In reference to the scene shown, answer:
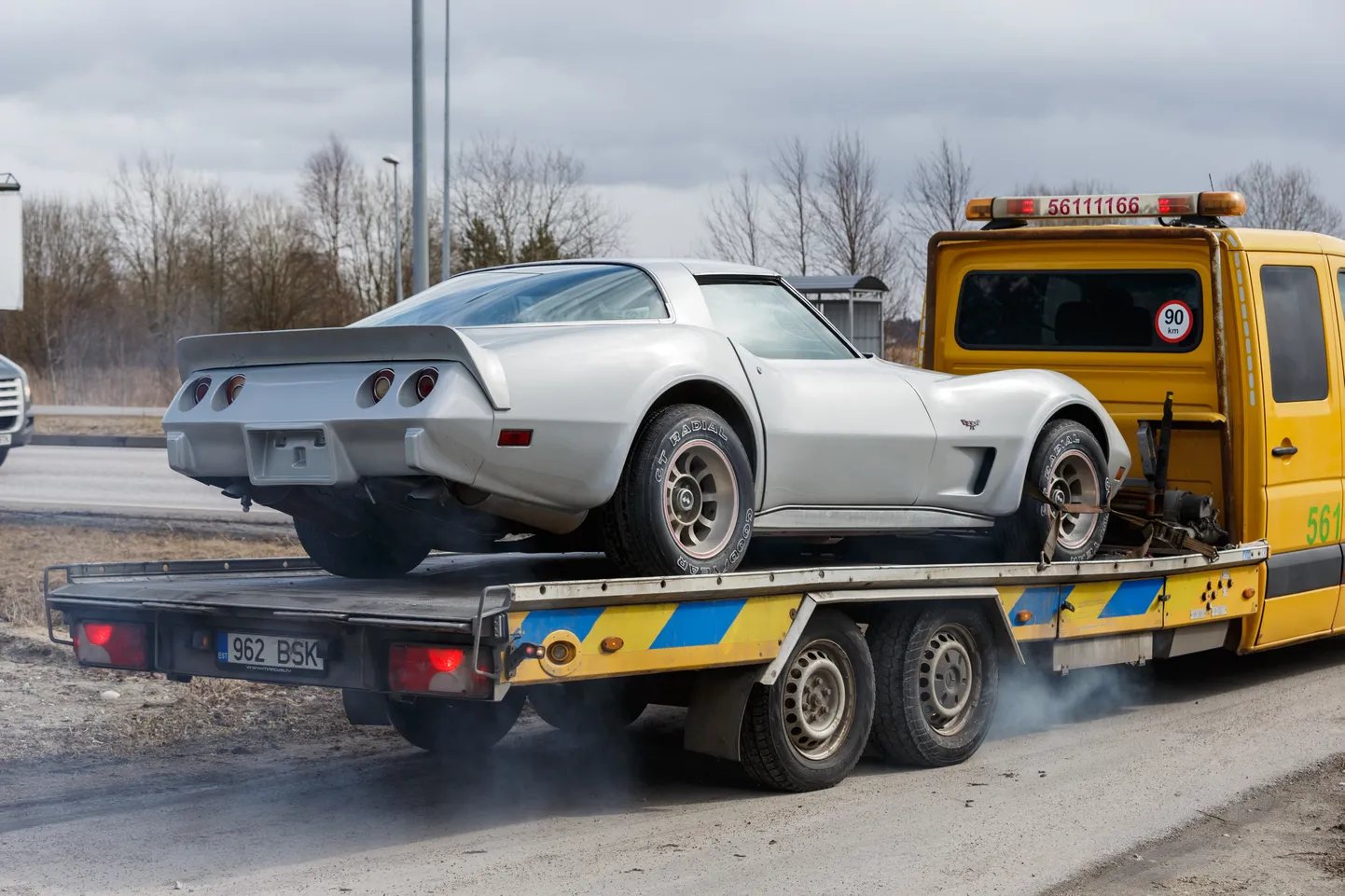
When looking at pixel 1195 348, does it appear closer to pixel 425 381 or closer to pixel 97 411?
pixel 425 381

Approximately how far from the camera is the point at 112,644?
5.32 m

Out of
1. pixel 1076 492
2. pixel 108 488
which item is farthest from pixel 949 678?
pixel 108 488

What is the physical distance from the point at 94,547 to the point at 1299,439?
8.74 metres

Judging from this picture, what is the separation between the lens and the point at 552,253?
3145cm

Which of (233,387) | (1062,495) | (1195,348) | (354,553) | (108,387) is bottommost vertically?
(354,553)

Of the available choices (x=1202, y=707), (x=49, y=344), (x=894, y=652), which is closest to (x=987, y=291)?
(x=1202, y=707)

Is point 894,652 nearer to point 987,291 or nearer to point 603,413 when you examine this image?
point 603,413

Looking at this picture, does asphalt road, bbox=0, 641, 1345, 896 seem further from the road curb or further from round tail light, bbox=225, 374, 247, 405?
the road curb

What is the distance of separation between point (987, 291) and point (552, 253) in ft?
77.0

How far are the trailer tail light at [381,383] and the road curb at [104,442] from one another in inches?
814

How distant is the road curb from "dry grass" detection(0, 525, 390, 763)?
16.4 m

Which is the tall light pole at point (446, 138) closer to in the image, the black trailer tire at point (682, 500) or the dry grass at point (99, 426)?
the dry grass at point (99, 426)

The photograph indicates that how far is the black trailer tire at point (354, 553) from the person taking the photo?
6.09 metres

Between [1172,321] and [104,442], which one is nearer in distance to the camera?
[1172,321]
